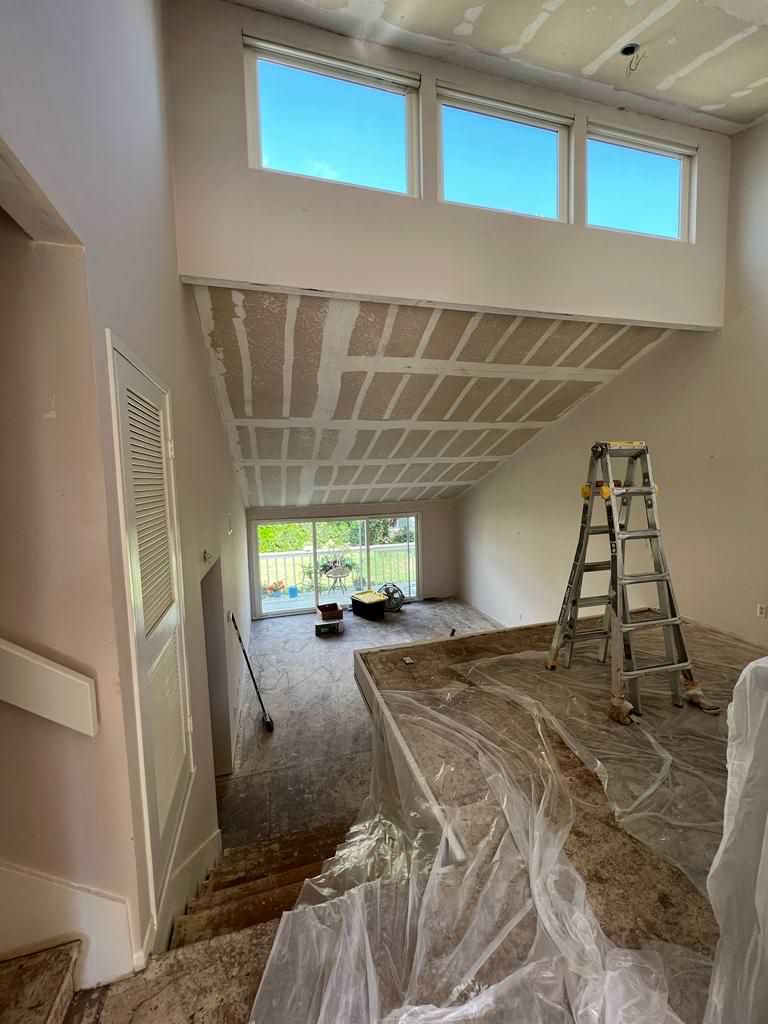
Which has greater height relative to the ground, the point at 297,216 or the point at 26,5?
the point at 297,216

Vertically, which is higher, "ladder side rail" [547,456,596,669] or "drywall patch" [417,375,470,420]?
"drywall patch" [417,375,470,420]

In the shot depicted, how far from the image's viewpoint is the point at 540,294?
2.81m

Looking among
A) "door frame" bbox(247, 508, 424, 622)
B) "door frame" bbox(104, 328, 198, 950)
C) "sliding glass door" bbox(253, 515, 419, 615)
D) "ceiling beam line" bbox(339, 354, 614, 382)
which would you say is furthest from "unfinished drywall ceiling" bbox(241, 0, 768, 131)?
"sliding glass door" bbox(253, 515, 419, 615)

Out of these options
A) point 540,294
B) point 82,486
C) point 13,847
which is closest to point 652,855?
point 13,847

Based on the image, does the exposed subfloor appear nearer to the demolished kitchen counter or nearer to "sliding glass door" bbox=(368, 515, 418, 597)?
the demolished kitchen counter

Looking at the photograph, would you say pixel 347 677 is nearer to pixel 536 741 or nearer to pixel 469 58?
pixel 536 741

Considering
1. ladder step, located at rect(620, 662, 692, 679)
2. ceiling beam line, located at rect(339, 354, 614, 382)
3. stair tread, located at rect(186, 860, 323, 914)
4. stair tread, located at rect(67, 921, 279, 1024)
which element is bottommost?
stair tread, located at rect(186, 860, 323, 914)

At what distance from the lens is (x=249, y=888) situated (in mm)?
1693

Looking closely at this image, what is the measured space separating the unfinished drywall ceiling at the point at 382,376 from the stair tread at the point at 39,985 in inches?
111

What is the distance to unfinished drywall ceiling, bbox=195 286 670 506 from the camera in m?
2.74

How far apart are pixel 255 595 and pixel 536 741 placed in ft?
18.8

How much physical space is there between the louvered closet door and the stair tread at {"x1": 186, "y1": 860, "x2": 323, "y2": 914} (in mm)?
432

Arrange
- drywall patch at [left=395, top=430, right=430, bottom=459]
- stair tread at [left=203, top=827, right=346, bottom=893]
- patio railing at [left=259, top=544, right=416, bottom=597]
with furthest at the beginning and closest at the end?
1. patio railing at [left=259, top=544, right=416, bottom=597]
2. drywall patch at [left=395, top=430, right=430, bottom=459]
3. stair tread at [left=203, top=827, right=346, bottom=893]

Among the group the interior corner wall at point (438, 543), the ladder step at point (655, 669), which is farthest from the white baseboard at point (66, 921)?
the interior corner wall at point (438, 543)
